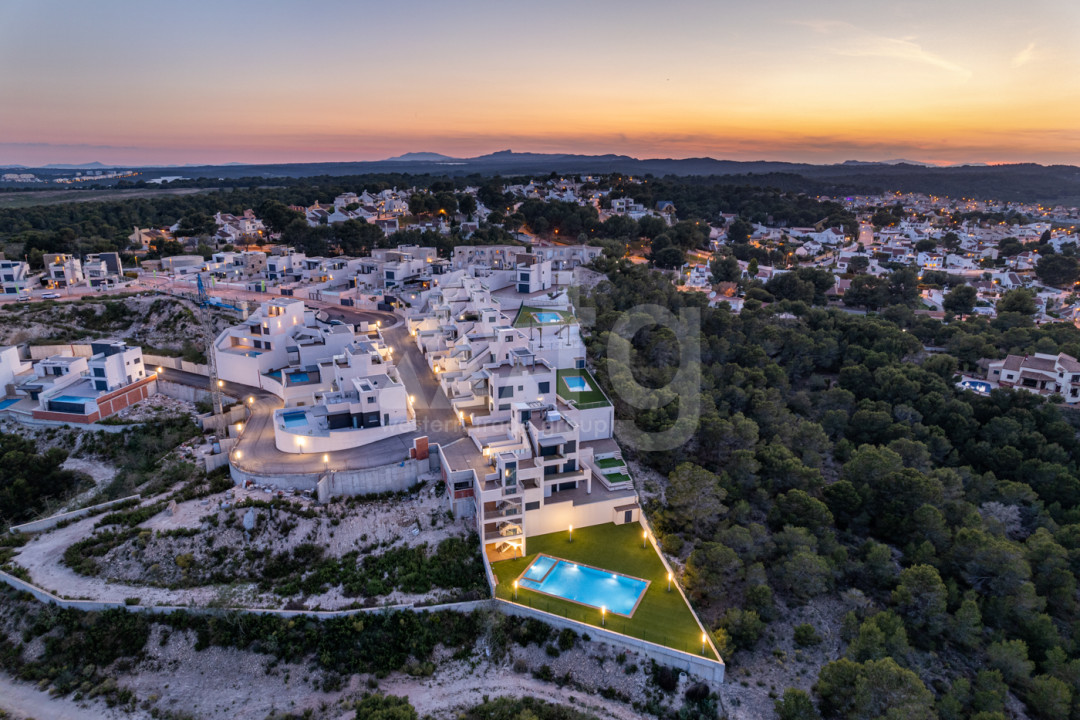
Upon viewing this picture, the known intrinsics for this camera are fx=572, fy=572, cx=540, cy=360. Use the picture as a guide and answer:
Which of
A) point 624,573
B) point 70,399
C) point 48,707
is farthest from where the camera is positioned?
point 70,399

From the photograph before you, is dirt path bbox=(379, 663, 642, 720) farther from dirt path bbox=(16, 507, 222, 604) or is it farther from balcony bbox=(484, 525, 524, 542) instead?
dirt path bbox=(16, 507, 222, 604)

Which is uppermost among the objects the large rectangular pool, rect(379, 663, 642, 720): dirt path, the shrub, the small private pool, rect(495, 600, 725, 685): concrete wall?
the large rectangular pool

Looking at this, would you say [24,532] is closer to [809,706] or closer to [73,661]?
[73,661]

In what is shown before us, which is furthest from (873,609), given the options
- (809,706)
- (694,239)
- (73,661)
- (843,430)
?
(694,239)

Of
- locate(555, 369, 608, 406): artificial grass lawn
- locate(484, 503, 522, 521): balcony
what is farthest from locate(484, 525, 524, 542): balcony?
locate(555, 369, 608, 406): artificial grass lawn

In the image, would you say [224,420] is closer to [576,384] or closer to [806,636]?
[576,384]

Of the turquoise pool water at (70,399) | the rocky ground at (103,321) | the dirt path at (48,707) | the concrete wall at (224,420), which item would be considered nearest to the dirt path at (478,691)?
the dirt path at (48,707)

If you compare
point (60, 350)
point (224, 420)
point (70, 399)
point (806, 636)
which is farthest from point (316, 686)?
point (60, 350)
